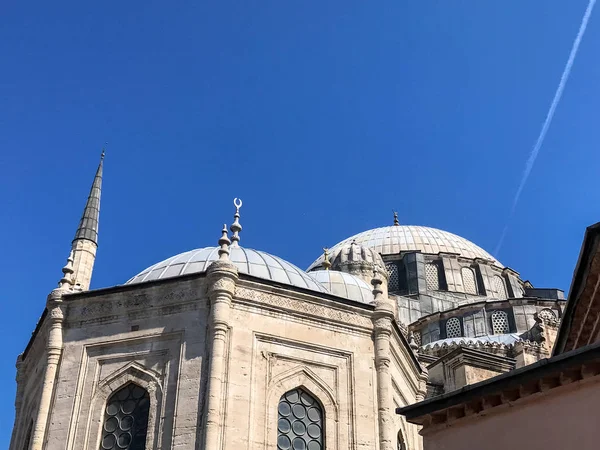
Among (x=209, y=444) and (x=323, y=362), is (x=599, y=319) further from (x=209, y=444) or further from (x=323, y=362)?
(x=209, y=444)

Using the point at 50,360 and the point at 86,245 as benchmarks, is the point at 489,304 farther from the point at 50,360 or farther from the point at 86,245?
the point at 50,360

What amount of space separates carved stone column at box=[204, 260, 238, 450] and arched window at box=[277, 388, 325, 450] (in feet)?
4.22

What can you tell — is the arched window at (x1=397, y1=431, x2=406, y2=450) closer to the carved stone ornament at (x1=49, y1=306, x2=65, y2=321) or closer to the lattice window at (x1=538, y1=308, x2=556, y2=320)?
the carved stone ornament at (x1=49, y1=306, x2=65, y2=321)

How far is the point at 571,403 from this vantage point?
743 centimetres

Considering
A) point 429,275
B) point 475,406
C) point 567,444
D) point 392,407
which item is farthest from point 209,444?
point 429,275

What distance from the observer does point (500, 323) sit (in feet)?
90.5

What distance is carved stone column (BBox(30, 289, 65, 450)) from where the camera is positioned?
12352 mm

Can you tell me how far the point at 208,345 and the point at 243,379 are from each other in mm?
852

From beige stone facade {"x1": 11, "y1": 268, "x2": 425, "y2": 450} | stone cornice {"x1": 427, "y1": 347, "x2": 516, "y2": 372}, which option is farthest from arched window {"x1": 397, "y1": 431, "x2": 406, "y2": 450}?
stone cornice {"x1": 427, "y1": 347, "x2": 516, "y2": 372}

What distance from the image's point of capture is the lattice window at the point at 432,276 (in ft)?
106

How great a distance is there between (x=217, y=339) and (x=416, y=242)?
24576 mm

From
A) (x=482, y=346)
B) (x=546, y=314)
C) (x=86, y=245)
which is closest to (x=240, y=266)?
(x=86, y=245)

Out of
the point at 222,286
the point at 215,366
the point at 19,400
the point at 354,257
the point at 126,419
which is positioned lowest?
the point at 126,419

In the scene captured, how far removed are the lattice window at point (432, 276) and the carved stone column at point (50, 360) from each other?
829 inches
